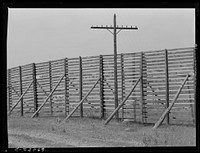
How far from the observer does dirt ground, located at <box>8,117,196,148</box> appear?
6.27 meters

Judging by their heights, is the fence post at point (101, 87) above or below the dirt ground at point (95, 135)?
above

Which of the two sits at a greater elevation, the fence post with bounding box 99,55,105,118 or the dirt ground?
the fence post with bounding box 99,55,105,118

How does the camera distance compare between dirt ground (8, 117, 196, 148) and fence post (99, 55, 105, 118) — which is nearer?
dirt ground (8, 117, 196, 148)

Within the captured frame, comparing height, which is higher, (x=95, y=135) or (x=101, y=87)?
(x=101, y=87)

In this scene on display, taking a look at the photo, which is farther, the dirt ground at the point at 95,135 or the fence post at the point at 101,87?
the fence post at the point at 101,87

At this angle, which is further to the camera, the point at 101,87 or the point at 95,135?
the point at 101,87

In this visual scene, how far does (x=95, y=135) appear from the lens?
738 centimetres

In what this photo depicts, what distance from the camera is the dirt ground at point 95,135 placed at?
627cm

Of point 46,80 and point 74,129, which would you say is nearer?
point 74,129
